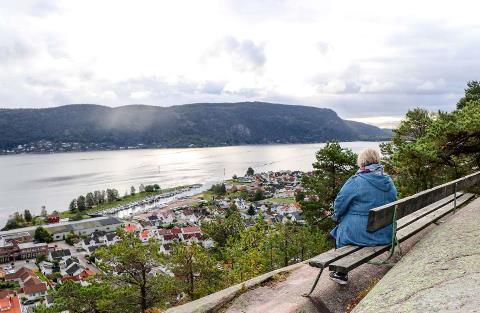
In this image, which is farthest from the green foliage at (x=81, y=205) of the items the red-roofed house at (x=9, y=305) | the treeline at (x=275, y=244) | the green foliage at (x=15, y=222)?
the treeline at (x=275, y=244)

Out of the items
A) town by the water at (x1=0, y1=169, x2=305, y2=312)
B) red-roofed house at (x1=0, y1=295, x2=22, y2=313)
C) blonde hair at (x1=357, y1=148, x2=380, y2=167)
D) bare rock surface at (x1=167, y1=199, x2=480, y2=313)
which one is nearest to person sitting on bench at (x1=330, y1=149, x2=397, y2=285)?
blonde hair at (x1=357, y1=148, x2=380, y2=167)

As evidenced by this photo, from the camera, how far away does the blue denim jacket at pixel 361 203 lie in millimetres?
4910

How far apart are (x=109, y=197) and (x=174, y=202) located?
15508 millimetres

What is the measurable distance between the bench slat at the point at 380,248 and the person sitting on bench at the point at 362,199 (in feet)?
0.56

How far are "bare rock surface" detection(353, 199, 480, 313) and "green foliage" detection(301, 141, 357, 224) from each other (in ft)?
37.8

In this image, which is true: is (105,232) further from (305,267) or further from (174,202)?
(305,267)

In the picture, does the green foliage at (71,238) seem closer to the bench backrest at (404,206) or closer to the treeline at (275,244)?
the treeline at (275,244)

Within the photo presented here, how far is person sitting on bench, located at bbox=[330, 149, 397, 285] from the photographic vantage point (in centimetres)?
490

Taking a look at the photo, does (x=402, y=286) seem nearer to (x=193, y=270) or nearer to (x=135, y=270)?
(x=135, y=270)

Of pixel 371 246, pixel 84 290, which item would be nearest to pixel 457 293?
pixel 371 246

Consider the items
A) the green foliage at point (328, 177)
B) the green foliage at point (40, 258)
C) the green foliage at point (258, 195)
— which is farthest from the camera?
the green foliage at point (258, 195)

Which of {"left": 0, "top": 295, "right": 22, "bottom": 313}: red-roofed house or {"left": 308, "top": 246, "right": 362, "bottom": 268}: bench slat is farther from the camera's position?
{"left": 0, "top": 295, "right": 22, "bottom": 313}: red-roofed house

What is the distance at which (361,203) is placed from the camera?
494 centimetres

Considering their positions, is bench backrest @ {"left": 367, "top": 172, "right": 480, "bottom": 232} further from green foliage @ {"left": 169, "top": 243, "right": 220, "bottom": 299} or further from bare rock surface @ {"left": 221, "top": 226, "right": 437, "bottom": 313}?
green foliage @ {"left": 169, "top": 243, "right": 220, "bottom": 299}
